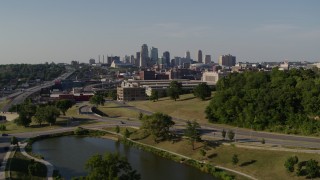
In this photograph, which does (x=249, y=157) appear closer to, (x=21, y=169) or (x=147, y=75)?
(x=21, y=169)

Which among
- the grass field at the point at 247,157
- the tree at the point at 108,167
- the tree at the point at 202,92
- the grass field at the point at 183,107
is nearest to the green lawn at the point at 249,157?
the grass field at the point at 247,157

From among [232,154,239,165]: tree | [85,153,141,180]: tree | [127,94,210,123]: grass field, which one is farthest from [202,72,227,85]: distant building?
[85,153,141,180]: tree

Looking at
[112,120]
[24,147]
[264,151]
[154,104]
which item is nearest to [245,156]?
[264,151]

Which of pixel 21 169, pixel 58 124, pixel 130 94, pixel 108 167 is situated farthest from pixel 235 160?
pixel 130 94

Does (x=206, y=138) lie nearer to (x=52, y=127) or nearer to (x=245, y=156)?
(x=245, y=156)

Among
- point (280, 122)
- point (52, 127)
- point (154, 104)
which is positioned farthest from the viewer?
point (154, 104)

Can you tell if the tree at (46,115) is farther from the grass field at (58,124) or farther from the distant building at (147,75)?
the distant building at (147,75)
